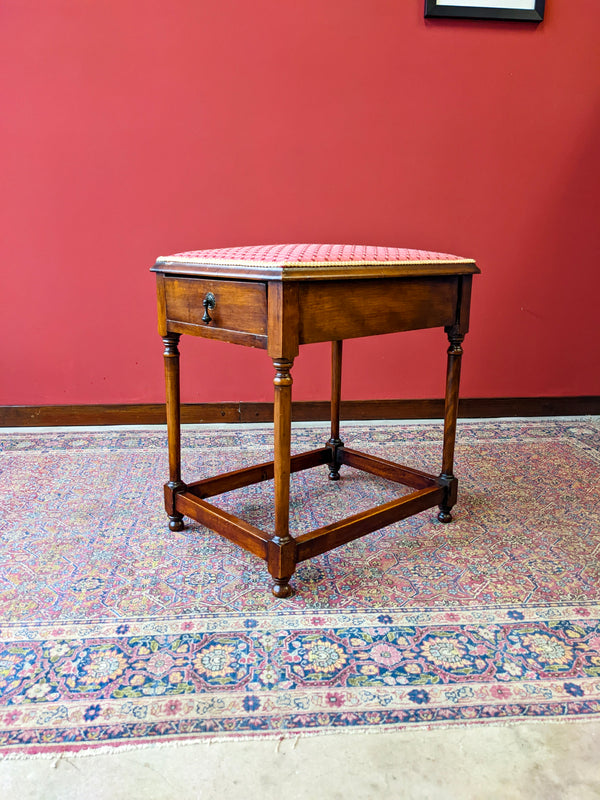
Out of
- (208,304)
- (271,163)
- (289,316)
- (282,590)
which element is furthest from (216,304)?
(271,163)

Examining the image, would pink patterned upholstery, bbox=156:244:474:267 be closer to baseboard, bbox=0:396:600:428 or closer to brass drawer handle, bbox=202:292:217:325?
brass drawer handle, bbox=202:292:217:325

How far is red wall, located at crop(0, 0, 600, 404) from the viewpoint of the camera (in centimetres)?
259

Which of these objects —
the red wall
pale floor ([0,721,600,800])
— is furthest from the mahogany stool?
the red wall

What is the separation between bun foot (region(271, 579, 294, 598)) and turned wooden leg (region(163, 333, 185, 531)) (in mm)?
458

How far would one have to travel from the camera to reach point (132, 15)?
2547 mm

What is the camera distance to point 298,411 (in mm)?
2916

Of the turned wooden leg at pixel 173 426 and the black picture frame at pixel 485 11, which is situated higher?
the black picture frame at pixel 485 11

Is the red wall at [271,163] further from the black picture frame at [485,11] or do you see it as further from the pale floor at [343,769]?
the pale floor at [343,769]

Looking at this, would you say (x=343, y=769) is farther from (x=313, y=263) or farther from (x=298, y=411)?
(x=298, y=411)

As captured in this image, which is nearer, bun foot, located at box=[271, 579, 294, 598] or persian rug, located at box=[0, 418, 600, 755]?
persian rug, located at box=[0, 418, 600, 755]

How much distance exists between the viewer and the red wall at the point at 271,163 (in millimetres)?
2588

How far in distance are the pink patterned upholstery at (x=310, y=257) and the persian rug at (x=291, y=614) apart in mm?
757

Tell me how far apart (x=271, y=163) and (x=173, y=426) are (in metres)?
1.40

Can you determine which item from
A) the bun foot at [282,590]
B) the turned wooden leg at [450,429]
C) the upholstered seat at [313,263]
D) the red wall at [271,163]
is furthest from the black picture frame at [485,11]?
the bun foot at [282,590]
